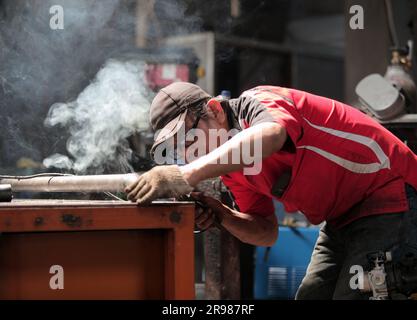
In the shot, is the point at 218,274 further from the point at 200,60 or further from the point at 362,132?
the point at 200,60

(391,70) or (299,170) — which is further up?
(391,70)

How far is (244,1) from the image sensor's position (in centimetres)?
612

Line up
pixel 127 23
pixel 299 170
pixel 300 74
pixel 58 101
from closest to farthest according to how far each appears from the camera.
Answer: pixel 299 170, pixel 58 101, pixel 127 23, pixel 300 74

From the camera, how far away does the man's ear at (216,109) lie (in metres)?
2.67

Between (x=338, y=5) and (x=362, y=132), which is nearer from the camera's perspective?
(x=362, y=132)

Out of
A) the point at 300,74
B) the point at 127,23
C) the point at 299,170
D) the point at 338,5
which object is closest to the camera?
the point at 299,170

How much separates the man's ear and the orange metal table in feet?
1.77

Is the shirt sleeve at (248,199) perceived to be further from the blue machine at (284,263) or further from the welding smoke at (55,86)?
the blue machine at (284,263)

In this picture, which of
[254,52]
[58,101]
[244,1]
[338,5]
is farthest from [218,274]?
[338,5]

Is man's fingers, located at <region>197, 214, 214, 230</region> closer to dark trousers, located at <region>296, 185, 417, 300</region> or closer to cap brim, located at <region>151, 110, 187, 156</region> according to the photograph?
cap brim, located at <region>151, 110, 187, 156</region>

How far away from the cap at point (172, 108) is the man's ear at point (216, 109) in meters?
0.04

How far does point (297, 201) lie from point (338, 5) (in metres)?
9.13
